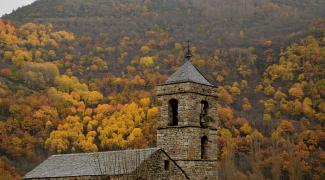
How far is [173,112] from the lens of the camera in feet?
99.5

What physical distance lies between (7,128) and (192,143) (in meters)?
48.2

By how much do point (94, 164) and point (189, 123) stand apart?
506 cm

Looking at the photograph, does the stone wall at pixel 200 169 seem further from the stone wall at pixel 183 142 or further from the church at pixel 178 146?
the stone wall at pixel 183 142

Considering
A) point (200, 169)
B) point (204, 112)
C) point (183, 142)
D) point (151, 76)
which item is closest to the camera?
point (183, 142)

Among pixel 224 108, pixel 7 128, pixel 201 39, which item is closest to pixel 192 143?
pixel 7 128

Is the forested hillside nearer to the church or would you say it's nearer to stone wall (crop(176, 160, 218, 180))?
the church

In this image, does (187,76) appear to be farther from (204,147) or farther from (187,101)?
(204,147)

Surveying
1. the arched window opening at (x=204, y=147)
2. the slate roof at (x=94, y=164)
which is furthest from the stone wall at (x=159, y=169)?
the arched window opening at (x=204, y=147)

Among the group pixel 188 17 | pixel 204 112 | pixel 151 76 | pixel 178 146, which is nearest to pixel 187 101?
pixel 204 112

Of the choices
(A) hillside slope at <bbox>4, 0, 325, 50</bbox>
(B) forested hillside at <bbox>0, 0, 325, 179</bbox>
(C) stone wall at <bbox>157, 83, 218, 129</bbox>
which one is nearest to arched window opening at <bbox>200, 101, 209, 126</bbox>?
(C) stone wall at <bbox>157, 83, 218, 129</bbox>

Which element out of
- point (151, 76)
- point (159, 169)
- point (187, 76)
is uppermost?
point (151, 76)

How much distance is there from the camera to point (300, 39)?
112m

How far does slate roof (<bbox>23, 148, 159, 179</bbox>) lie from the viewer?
25781mm

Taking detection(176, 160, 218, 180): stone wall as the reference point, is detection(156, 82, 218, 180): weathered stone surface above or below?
above
